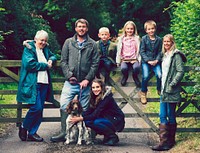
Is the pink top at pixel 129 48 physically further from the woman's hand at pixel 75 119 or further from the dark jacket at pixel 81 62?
the woman's hand at pixel 75 119

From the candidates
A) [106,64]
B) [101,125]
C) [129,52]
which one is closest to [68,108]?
[101,125]

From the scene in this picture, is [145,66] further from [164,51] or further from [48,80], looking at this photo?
[48,80]

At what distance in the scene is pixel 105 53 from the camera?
10.5 m

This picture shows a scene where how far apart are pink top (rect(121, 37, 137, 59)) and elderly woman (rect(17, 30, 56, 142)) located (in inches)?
57.6

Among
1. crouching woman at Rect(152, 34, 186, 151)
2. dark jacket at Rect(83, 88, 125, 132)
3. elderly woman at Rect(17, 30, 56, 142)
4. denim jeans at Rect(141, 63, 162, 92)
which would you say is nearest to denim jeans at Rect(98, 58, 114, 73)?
dark jacket at Rect(83, 88, 125, 132)

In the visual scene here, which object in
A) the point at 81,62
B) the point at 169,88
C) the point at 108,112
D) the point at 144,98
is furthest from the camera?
the point at 144,98

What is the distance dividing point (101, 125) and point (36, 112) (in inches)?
54.1

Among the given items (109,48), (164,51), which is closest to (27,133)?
(109,48)

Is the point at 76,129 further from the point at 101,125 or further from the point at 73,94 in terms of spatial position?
the point at 73,94

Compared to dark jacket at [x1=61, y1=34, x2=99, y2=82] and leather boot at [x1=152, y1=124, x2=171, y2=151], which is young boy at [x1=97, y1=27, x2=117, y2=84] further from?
leather boot at [x1=152, y1=124, x2=171, y2=151]

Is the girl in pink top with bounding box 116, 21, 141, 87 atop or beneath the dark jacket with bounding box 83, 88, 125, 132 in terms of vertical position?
atop

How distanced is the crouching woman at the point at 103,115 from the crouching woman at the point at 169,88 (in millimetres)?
861

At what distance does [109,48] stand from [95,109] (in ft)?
4.39

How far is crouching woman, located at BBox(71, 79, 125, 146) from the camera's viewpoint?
9.94 m
